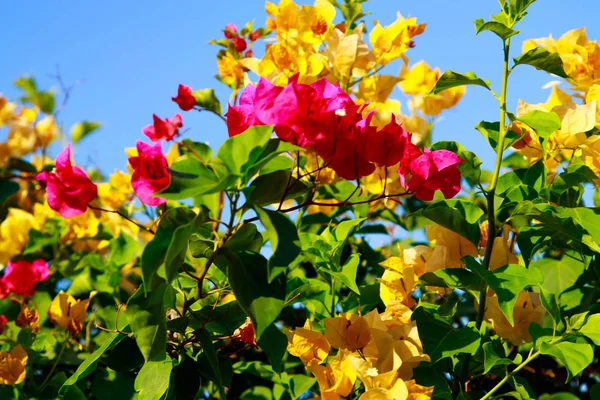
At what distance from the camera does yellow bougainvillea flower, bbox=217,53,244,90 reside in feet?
5.57

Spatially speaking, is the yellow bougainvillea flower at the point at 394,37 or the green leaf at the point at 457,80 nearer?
the green leaf at the point at 457,80

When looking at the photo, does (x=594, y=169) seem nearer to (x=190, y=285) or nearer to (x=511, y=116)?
(x=511, y=116)

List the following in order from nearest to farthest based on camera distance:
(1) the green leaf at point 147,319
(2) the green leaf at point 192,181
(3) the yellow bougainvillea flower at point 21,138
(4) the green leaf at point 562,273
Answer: (2) the green leaf at point 192,181 → (1) the green leaf at point 147,319 → (4) the green leaf at point 562,273 → (3) the yellow bougainvillea flower at point 21,138

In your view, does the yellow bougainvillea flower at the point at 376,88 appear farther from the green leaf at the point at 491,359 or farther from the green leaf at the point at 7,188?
the green leaf at the point at 7,188

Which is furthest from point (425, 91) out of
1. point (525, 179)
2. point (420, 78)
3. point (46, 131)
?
point (46, 131)

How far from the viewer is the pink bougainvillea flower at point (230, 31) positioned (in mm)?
1788

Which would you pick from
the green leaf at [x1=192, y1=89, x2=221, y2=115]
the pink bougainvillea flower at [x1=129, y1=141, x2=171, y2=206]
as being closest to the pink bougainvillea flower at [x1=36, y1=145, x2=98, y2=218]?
the pink bougainvillea flower at [x1=129, y1=141, x2=171, y2=206]

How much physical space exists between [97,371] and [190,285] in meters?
0.36

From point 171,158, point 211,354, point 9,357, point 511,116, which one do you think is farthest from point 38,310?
point 511,116

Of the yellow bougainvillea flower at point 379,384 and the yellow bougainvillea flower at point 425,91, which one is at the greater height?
the yellow bougainvillea flower at point 425,91

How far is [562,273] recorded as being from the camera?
52.2 inches

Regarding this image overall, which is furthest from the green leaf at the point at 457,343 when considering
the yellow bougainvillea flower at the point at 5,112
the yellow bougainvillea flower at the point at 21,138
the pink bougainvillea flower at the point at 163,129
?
the yellow bougainvillea flower at the point at 5,112

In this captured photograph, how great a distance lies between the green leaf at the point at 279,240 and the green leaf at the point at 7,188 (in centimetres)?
150

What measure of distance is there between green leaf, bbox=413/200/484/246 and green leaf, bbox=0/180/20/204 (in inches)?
56.0
